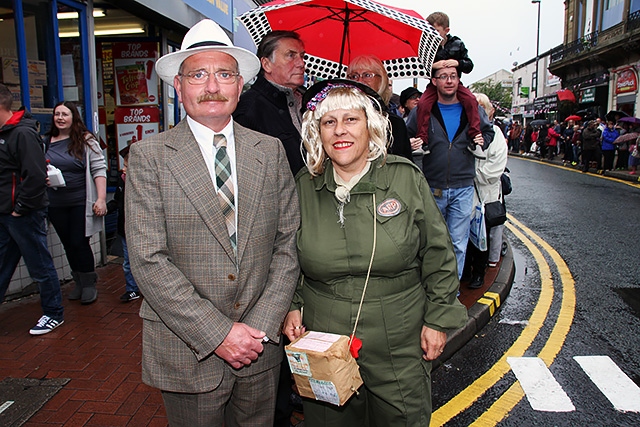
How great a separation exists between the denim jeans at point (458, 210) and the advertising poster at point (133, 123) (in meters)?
5.17

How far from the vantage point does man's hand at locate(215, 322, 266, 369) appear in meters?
2.03

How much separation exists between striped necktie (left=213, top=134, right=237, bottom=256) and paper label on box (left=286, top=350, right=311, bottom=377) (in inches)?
18.9

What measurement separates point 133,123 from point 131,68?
2.86 ft

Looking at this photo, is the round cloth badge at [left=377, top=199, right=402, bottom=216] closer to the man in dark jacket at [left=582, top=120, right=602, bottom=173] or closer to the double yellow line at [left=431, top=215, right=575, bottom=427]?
the double yellow line at [left=431, top=215, right=575, bottom=427]

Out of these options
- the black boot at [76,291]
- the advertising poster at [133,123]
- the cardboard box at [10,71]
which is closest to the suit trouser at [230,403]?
the black boot at [76,291]

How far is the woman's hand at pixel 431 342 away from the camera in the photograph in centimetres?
229

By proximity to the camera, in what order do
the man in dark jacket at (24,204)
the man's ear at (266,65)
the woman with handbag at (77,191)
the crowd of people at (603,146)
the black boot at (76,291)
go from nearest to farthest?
the man's ear at (266,65) < the man in dark jacket at (24,204) < the woman with handbag at (77,191) < the black boot at (76,291) < the crowd of people at (603,146)

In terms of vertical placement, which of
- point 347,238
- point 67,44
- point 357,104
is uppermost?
point 67,44

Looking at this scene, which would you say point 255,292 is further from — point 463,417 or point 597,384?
point 597,384

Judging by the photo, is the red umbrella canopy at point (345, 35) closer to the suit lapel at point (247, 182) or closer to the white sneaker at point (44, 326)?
the suit lapel at point (247, 182)

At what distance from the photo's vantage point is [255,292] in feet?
7.11

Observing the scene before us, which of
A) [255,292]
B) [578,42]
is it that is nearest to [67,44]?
[255,292]

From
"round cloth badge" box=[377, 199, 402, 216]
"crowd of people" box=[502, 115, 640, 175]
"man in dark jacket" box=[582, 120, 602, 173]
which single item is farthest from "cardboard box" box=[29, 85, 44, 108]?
"man in dark jacket" box=[582, 120, 602, 173]

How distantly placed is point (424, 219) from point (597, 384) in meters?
2.50
